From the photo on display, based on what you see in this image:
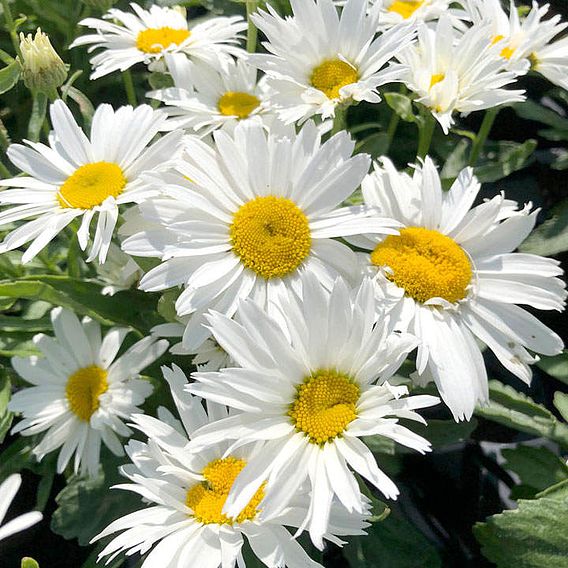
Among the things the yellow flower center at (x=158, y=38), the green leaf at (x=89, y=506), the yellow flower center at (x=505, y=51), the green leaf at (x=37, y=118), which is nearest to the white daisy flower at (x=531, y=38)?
the yellow flower center at (x=505, y=51)

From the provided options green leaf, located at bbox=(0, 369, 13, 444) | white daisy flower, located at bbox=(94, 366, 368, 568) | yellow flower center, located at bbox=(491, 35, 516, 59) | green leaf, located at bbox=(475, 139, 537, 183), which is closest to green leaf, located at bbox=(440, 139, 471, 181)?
green leaf, located at bbox=(475, 139, 537, 183)

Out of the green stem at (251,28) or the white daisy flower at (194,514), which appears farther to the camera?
the green stem at (251,28)

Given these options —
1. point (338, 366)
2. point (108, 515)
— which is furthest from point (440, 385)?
point (108, 515)

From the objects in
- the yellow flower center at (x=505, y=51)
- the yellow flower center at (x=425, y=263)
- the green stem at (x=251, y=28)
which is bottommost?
the yellow flower center at (x=425, y=263)

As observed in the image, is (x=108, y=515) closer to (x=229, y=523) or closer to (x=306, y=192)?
(x=229, y=523)

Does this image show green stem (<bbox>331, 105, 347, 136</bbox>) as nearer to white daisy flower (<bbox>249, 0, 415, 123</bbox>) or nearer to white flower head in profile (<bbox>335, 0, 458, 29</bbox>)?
white daisy flower (<bbox>249, 0, 415, 123</bbox>)

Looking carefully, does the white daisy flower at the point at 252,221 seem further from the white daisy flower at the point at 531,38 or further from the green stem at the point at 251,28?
the white daisy flower at the point at 531,38
